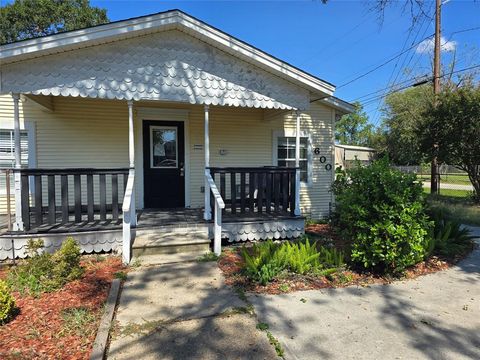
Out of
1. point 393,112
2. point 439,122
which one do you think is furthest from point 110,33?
point 393,112

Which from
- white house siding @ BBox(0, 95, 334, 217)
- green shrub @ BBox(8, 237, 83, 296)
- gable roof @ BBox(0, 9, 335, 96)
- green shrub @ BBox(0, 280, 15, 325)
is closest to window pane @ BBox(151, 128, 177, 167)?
white house siding @ BBox(0, 95, 334, 217)

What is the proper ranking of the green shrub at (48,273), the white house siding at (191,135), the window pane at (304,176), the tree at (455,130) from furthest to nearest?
the tree at (455,130), the window pane at (304,176), the white house siding at (191,135), the green shrub at (48,273)

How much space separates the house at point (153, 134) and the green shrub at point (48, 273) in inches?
29.7

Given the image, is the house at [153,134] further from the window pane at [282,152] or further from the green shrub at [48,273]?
the green shrub at [48,273]

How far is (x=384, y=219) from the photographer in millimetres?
4188

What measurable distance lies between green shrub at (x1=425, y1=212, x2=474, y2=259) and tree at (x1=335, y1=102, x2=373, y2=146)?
41.7 metres

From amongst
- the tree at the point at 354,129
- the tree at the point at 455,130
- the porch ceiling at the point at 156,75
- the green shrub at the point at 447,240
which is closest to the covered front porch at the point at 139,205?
the porch ceiling at the point at 156,75

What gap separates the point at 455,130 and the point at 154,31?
10.7 meters

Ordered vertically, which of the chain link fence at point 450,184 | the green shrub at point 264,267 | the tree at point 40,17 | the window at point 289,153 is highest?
the tree at point 40,17

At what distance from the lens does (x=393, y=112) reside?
31953 mm

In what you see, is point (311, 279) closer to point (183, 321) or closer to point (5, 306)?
point (183, 321)

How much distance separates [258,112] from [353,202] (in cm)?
404

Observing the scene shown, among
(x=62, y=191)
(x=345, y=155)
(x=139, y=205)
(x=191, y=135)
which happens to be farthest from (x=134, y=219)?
(x=345, y=155)

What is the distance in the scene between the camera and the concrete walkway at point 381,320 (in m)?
2.72
